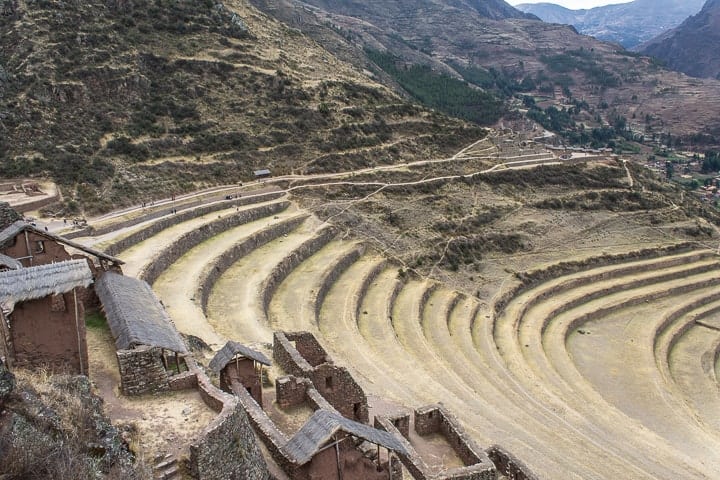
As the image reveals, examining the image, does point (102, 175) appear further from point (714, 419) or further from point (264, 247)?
point (714, 419)

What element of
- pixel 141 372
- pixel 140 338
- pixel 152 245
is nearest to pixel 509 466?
pixel 141 372

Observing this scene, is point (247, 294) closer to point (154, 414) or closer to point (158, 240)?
point (158, 240)

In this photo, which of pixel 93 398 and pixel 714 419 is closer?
pixel 93 398

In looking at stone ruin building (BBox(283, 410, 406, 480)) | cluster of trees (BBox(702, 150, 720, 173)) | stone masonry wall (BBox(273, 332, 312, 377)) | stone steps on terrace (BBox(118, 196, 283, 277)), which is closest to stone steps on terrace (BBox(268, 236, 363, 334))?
stone steps on terrace (BBox(118, 196, 283, 277))

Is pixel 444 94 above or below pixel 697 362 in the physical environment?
above

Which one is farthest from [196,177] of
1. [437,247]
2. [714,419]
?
[714,419]

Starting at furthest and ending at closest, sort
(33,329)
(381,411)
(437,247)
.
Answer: (437,247) < (381,411) < (33,329)
